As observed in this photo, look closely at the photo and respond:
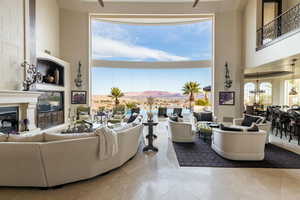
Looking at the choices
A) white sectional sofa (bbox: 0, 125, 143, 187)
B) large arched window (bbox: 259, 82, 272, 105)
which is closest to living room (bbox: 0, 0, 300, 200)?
white sectional sofa (bbox: 0, 125, 143, 187)

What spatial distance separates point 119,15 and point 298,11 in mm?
7419

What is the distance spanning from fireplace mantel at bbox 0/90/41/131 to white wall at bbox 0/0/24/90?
0.29m

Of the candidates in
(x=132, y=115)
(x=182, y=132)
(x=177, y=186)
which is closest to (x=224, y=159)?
(x=182, y=132)

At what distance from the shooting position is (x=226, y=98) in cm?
904

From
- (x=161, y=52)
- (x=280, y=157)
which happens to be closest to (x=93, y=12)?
(x=161, y=52)

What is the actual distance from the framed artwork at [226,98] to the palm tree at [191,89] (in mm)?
1680

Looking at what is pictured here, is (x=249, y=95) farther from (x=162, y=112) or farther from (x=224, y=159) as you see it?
(x=224, y=159)

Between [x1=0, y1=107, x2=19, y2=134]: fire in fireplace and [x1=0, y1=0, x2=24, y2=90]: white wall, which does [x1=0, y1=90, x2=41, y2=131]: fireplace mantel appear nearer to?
[x1=0, y1=107, x2=19, y2=134]: fire in fireplace

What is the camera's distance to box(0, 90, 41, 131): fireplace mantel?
4837mm

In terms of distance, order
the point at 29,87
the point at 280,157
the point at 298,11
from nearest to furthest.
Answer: the point at 280,157 → the point at 298,11 → the point at 29,87

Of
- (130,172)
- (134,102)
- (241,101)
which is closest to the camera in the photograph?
(130,172)

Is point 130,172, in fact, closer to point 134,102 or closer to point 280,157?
point 280,157

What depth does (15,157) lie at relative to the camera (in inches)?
107

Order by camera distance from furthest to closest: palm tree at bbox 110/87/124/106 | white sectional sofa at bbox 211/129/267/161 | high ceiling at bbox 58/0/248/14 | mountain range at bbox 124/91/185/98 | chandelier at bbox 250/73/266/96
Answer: chandelier at bbox 250/73/266/96, mountain range at bbox 124/91/185/98, palm tree at bbox 110/87/124/106, high ceiling at bbox 58/0/248/14, white sectional sofa at bbox 211/129/267/161
